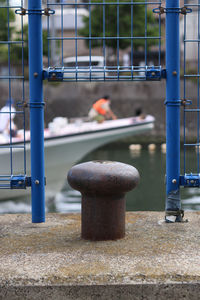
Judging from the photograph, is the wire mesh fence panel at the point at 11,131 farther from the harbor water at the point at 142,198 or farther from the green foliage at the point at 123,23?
the green foliage at the point at 123,23

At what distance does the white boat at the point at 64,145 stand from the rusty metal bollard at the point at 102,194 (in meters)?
6.24

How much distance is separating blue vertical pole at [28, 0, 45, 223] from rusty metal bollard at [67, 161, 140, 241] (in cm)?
57

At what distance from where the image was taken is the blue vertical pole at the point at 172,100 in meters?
3.68

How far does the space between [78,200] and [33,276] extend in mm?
6979

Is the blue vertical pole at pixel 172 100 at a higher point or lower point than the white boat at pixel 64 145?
higher

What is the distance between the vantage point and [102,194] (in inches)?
126

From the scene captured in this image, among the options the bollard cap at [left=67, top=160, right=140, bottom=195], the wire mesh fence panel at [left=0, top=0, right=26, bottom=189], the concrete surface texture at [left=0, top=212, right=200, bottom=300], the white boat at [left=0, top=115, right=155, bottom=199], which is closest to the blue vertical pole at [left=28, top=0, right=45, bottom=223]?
the wire mesh fence panel at [left=0, top=0, right=26, bottom=189]

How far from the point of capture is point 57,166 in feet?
36.6

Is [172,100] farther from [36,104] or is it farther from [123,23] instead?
[123,23]

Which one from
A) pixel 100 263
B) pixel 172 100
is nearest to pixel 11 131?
pixel 172 100

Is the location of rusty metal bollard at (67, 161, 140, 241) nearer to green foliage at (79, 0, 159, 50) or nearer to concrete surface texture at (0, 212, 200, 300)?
concrete surface texture at (0, 212, 200, 300)

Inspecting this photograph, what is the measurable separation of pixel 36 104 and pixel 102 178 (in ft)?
3.33

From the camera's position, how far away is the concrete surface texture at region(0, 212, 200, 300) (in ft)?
8.11

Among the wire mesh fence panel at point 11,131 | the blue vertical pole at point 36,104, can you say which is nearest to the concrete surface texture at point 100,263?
the blue vertical pole at point 36,104
